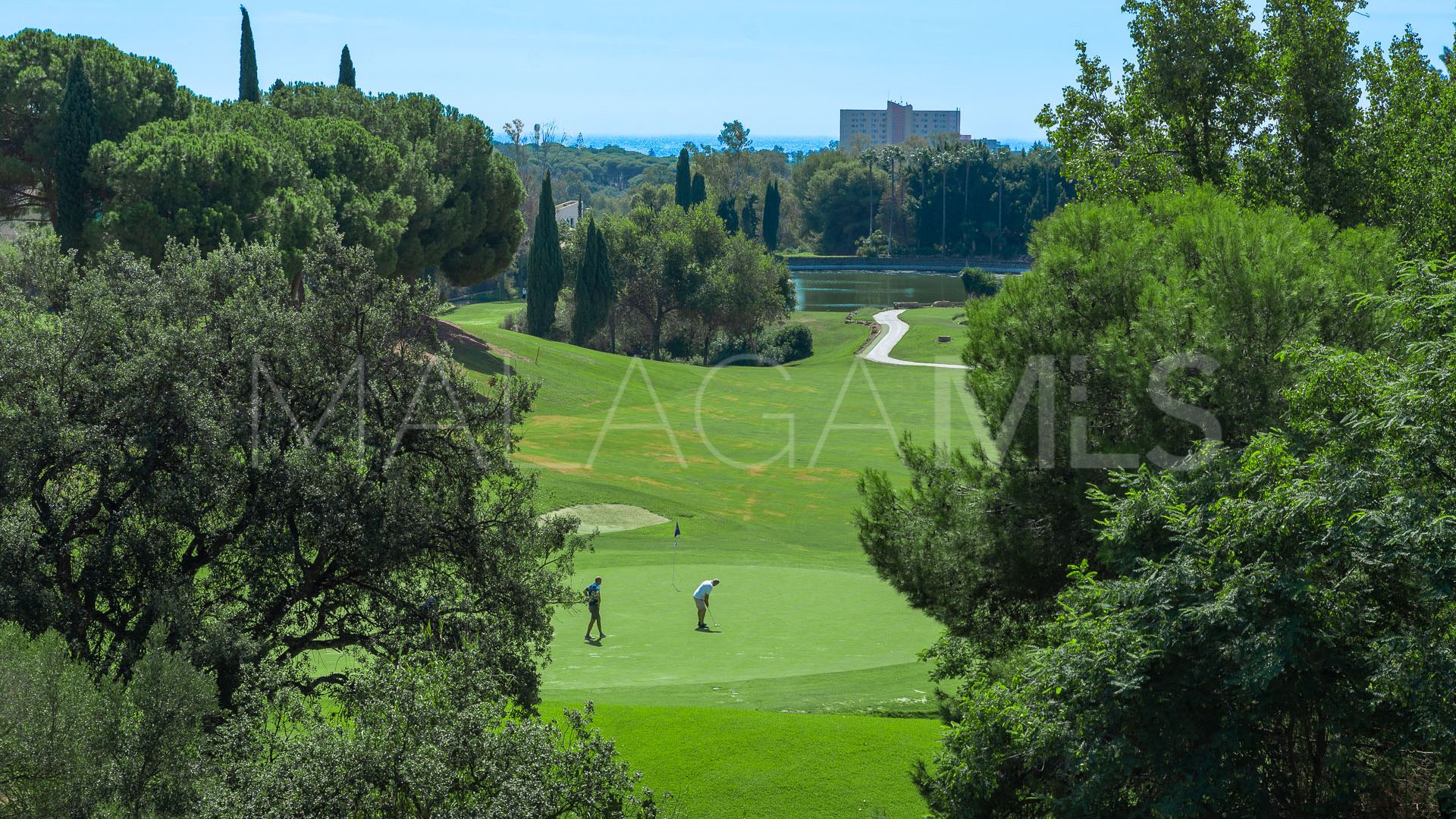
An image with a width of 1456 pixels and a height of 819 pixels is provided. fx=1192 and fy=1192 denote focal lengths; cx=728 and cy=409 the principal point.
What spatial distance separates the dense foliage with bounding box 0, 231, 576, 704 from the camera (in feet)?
44.1

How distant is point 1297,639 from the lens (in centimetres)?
Result: 988

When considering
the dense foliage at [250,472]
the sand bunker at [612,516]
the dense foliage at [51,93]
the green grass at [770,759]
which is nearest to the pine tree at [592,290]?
the dense foliage at [51,93]

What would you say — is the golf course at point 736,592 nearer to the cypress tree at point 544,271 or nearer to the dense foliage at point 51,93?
the cypress tree at point 544,271

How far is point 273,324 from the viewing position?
1523 cm

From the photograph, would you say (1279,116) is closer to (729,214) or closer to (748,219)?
(729,214)

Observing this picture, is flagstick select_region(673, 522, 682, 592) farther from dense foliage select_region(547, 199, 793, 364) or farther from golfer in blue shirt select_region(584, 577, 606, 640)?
dense foliage select_region(547, 199, 793, 364)

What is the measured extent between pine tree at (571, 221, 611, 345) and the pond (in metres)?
36.4

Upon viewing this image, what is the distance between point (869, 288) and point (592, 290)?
6125 centimetres

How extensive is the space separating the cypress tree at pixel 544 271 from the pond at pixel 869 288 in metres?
38.7

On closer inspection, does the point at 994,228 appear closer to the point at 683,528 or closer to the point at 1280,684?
the point at 683,528

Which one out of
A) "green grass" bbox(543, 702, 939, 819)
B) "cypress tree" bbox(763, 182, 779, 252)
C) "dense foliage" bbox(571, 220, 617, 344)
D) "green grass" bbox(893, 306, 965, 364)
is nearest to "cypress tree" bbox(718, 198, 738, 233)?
"cypress tree" bbox(763, 182, 779, 252)

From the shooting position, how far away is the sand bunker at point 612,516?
3428 cm

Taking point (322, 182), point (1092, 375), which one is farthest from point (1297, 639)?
point (322, 182)

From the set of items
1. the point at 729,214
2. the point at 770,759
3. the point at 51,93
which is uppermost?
the point at 51,93
